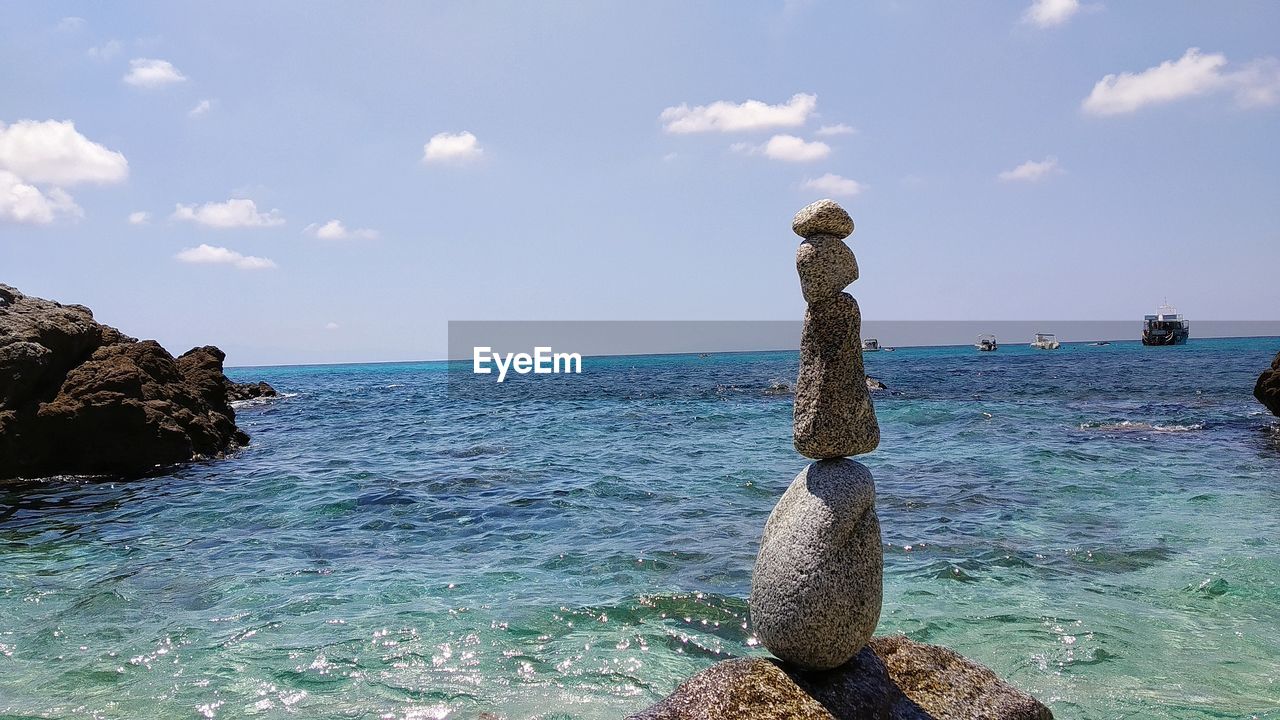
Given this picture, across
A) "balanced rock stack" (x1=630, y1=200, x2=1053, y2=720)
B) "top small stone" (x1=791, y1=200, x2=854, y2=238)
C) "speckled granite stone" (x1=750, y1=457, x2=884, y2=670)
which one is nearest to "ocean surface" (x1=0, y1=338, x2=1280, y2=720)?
"balanced rock stack" (x1=630, y1=200, x2=1053, y2=720)

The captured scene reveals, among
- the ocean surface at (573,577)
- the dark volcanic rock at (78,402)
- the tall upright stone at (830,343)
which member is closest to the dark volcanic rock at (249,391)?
the dark volcanic rock at (78,402)

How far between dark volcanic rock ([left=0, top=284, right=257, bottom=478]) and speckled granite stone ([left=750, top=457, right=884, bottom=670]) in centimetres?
1770

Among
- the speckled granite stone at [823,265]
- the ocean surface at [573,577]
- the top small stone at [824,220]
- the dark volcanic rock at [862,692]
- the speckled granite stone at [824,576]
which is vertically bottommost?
the ocean surface at [573,577]

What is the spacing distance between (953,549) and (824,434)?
7046 millimetres

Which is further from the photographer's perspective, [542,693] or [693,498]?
[693,498]

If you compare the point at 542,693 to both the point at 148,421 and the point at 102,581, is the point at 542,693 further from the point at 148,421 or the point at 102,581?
the point at 148,421

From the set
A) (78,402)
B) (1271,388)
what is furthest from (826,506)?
(1271,388)

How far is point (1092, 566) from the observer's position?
10445 millimetres

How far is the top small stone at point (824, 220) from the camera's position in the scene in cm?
506

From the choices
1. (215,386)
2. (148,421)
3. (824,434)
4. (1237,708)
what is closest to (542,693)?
(824,434)

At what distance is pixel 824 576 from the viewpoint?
5.04 meters

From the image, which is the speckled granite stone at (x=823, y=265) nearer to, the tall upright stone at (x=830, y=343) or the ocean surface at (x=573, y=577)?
the tall upright stone at (x=830, y=343)

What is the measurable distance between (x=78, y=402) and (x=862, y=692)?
1829 centimetres

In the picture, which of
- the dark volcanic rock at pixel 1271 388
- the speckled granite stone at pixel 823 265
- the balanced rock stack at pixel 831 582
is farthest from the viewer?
the dark volcanic rock at pixel 1271 388
